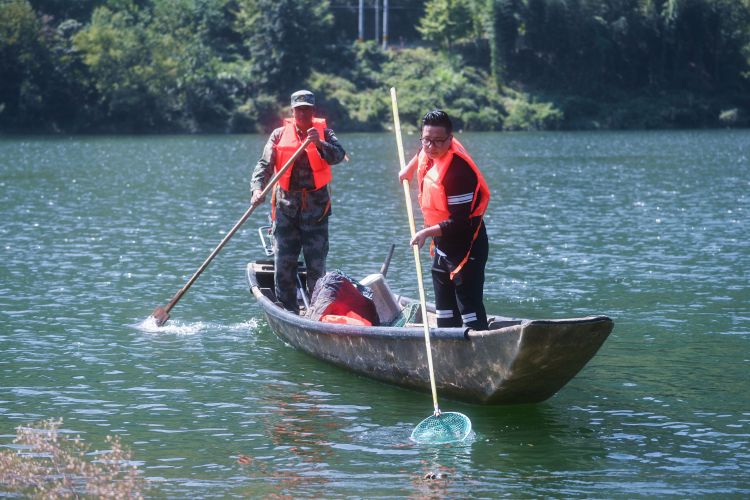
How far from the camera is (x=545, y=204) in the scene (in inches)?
1182

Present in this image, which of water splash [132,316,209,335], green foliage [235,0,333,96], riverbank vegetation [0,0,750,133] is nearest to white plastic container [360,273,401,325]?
water splash [132,316,209,335]

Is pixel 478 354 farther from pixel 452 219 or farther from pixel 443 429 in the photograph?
pixel 452 219

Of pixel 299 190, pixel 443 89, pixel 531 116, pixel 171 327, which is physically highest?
pixel 299 190

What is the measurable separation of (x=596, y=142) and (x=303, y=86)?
80.2 feet

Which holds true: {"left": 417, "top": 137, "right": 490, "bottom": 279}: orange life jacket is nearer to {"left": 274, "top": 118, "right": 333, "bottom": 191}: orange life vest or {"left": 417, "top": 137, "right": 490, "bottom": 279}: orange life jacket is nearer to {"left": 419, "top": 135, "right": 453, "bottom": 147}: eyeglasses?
{"left": 419, "top": 135, "right": 453, "bottom": 147}: eyeglasses

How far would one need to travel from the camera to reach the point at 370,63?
90562mm

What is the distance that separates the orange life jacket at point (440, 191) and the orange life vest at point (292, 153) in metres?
2.53

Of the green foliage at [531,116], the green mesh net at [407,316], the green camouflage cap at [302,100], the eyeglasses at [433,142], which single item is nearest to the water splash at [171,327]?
the green mesh net at [407,316]

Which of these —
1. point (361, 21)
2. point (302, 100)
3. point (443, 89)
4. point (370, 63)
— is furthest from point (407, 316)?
point (361, 21)

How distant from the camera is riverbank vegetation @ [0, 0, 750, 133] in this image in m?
83.1

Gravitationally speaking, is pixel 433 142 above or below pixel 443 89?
above

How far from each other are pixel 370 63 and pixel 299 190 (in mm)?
78418

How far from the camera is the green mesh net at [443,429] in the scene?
32.0 feet

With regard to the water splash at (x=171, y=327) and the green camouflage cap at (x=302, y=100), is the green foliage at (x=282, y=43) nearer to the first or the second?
the water splash at (x=171, y=327)
